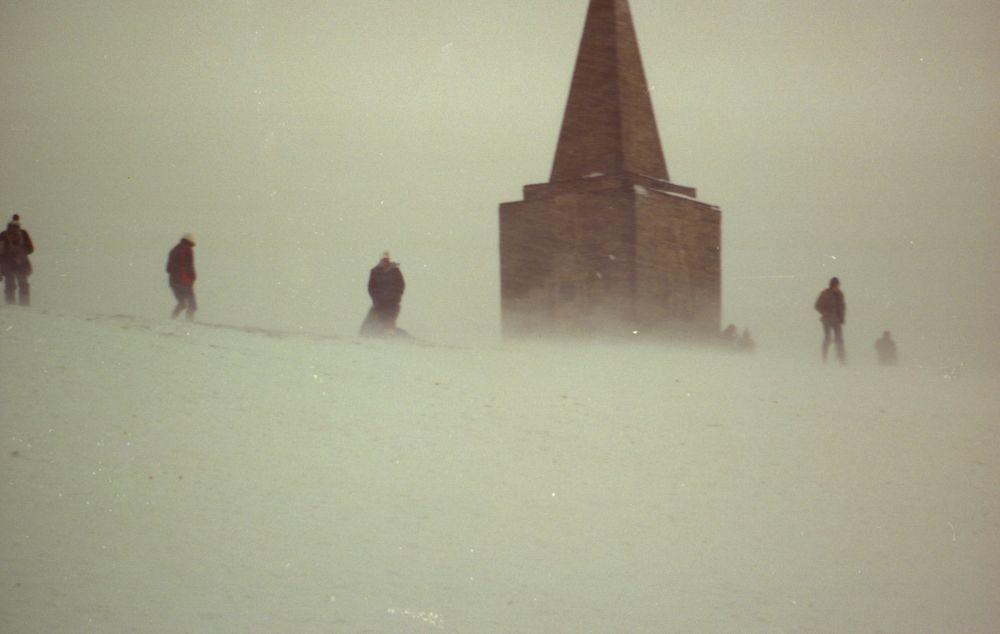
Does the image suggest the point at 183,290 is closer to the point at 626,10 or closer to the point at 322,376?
the point at 322,376

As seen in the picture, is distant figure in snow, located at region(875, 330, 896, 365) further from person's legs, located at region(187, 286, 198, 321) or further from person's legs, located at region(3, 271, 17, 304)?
person's legs, located at region(3, 271, 17, 304)

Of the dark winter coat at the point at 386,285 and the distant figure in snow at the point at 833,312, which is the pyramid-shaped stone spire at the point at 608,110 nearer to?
the distant figure in snow at the point at 833,312

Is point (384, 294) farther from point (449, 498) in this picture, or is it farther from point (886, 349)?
point (886, 349)

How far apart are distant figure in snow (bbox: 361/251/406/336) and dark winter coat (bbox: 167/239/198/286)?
2.03 m

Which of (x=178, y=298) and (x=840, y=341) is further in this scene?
(x=840, y=341)

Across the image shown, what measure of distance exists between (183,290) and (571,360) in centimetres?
432

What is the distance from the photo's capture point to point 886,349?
1653 cm

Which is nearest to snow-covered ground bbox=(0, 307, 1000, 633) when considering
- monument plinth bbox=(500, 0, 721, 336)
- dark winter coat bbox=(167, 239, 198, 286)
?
dark winter coat bbox=(167, 239, 198, 286)

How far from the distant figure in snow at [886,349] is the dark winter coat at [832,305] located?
2.17 m

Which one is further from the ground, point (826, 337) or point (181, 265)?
point (181, 265)

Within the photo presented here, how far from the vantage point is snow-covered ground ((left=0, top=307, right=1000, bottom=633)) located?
21.1 ft

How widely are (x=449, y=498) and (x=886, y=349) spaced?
35.6 feet

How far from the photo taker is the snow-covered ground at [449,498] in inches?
253

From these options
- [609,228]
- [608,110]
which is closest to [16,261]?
[609,228]
